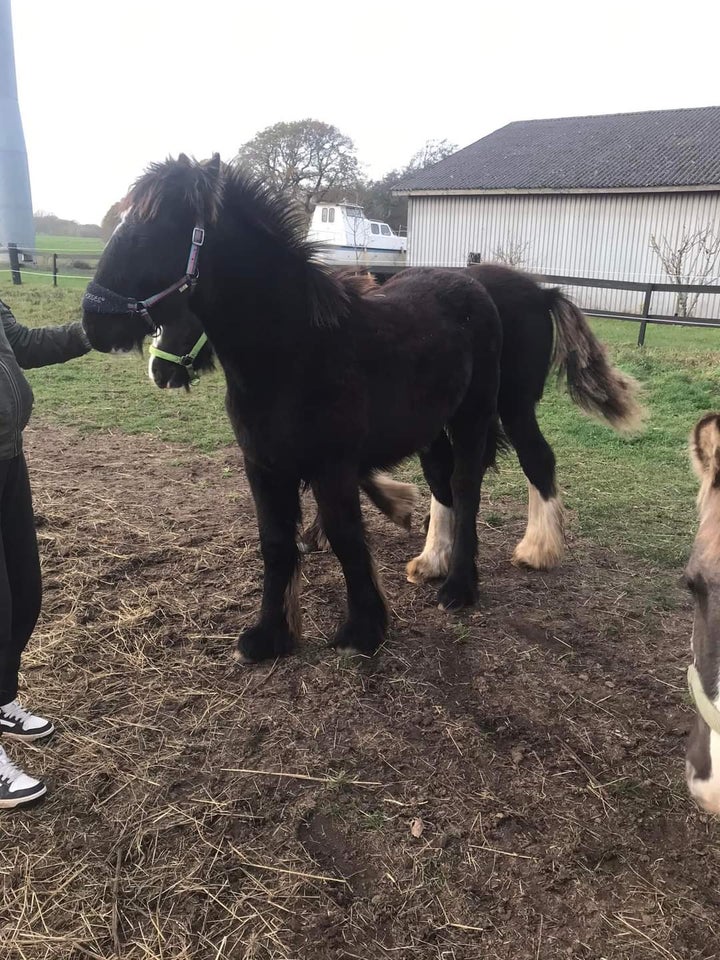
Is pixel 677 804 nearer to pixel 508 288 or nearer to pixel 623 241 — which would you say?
pixel 508 288

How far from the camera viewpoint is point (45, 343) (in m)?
2.52

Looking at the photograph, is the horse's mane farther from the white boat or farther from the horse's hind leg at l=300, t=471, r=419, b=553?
the white boat

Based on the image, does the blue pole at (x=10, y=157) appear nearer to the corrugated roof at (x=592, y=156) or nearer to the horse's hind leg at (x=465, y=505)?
the corrugated roof at (x=592, y=156)

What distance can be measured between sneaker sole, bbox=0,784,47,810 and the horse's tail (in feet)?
11.2

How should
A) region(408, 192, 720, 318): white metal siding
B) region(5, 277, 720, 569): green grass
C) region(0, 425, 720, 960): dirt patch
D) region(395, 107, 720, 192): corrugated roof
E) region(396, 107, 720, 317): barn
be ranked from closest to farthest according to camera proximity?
region(0, 425, 720, 960): dirt patch, region(5, 277, 720, 569): green grass, region(396, 107, 720, 317): barn, region(408, 192, 720, 318): white metal siding, region(395, 107, 720, 192): corrugated roof

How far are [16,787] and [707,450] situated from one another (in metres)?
2.30

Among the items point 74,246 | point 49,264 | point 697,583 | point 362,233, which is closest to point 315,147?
point 362,233

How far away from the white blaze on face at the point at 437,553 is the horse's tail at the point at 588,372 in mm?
1218

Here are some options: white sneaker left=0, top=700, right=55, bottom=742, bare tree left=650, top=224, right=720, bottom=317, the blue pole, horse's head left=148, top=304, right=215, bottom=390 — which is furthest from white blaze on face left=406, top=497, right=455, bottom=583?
the blue pole

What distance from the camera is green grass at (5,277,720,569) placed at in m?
4.56

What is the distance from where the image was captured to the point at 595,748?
7.97 feet

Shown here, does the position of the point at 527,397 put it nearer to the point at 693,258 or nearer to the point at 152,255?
the point at 152,255

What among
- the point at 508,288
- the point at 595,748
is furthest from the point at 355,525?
the point at 508,288

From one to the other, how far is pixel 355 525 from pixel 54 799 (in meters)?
1.43
